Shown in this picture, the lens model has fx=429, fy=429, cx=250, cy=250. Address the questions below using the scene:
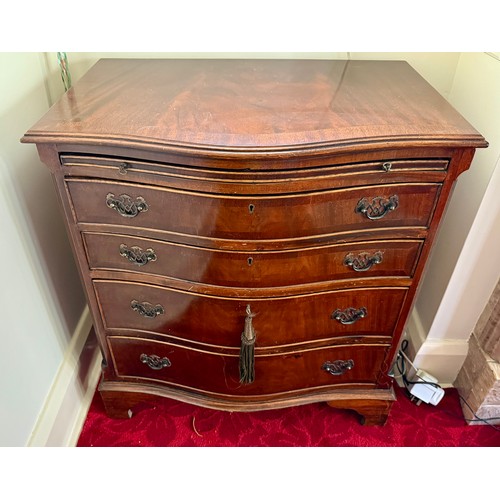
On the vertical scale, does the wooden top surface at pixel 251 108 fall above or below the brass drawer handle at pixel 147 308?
above

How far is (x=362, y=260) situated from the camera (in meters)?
0.96

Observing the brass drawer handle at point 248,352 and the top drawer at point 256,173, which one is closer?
the top drawer at point 256,173

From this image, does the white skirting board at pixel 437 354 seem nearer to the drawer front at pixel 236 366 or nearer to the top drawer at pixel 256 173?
the drawer front at pixel 236 366

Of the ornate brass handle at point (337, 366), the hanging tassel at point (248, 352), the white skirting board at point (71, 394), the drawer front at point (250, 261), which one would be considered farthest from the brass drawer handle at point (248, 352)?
the white skirting board at point (71, 394)

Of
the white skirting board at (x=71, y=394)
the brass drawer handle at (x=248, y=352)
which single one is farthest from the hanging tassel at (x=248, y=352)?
the white skirting board at (x=71, y=394)

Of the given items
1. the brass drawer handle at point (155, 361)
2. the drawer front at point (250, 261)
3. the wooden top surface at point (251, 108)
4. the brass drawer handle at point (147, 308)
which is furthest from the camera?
the brass drawer handle at point (155, 361)

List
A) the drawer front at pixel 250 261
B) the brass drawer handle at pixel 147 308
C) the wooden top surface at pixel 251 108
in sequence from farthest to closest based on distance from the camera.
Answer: the brass drawer handle at pixel 147 308
the drawer front at pixel 250 261
the wooden top surface at pixel 251 108

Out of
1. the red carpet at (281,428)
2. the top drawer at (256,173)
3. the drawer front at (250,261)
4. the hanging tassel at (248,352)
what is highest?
the top drawer at (256,173)

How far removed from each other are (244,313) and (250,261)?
0.52ft

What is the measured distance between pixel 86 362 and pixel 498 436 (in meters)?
1.33

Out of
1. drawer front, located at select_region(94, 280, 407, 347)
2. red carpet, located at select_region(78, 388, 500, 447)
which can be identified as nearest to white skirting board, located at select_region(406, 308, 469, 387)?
red carpet, located at select_region(78, 388, 500, 447)

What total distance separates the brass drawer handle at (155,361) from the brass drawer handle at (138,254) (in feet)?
1.07

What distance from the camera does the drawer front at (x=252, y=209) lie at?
2.76 ft

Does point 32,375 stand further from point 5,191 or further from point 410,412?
point 410,412
